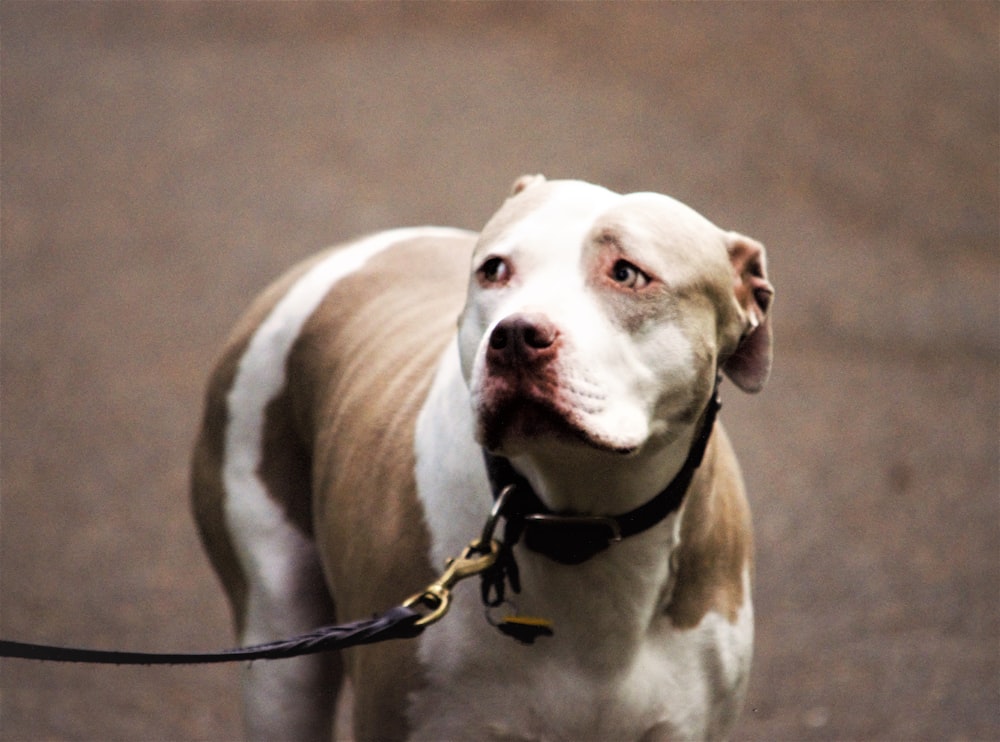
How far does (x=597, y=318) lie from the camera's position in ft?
7.25

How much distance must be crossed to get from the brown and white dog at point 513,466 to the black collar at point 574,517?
0.02 meters

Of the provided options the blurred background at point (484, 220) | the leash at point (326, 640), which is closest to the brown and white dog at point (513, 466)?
the leash at point (326, 640)

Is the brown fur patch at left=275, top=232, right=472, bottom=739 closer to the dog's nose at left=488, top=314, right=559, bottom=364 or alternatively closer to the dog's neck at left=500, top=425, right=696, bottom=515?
the dog's neck at left=500, top=425, right=696, bottom=515

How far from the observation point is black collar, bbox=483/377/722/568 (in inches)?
96.7

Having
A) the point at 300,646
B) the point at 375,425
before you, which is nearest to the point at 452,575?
the point at 300,646

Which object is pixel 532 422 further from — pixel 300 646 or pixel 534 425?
pixel 300 646

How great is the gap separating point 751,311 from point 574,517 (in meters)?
0.48

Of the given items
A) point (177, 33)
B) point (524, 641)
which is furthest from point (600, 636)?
point (177, 33)

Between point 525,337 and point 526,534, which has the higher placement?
point 525,337

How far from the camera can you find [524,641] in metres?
2.52

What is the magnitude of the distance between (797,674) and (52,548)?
2738 mm

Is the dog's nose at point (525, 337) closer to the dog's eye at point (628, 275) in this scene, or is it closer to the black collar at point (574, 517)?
the dog's eye at point (628, 275)

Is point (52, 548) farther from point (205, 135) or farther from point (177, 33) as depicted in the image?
point (177, 33)

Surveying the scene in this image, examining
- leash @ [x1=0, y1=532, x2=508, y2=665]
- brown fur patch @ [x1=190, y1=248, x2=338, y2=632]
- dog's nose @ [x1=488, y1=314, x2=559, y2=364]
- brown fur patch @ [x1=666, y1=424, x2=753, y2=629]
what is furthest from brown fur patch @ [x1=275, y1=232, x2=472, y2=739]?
dog's nose @ [x1=488, y1=314, x2=559, y2=364]
